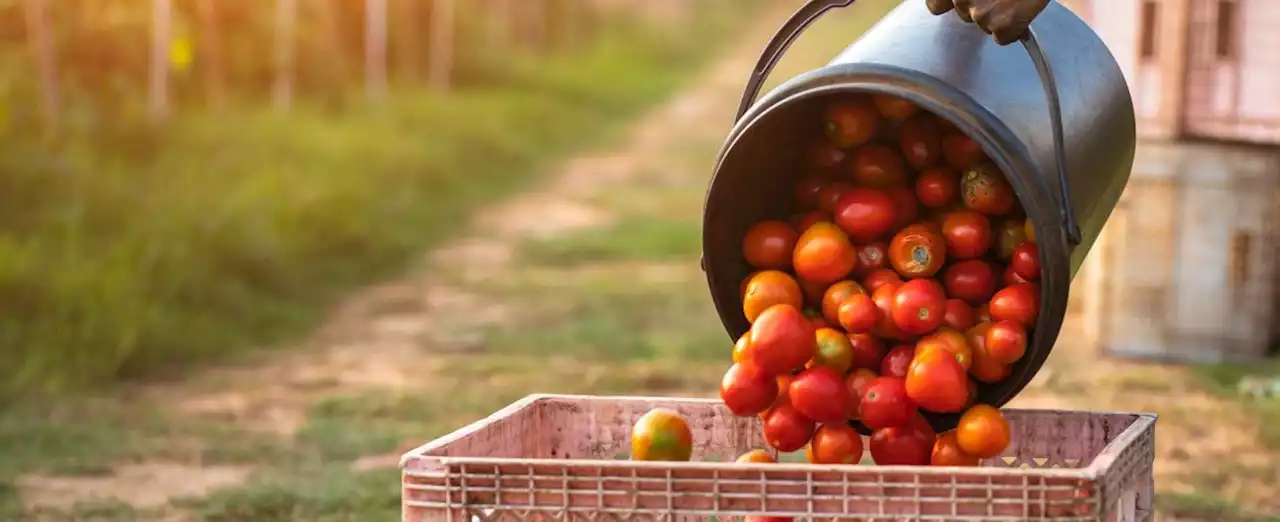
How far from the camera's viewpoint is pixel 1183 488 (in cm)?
508

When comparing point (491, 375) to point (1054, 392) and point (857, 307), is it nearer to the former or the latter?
point (1054, 392)

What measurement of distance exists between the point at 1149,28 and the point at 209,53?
5423 mm

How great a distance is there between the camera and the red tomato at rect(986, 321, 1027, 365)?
10.3 ft

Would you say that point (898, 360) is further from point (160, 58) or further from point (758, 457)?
point (160, 58)

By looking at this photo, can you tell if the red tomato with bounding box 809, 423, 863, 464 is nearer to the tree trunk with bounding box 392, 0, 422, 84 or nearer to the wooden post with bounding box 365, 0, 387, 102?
the wooden post with bounding box 365, 0, 387, 102

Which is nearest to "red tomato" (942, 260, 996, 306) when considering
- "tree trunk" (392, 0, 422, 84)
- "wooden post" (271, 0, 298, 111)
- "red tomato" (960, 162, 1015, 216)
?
"red tomato" (960, 162, 1015, 216)

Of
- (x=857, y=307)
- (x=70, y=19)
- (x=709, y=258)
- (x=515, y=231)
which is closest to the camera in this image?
(x=857, y=307)

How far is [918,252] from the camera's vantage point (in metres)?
3.34

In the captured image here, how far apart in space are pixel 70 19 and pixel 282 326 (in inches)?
90.2

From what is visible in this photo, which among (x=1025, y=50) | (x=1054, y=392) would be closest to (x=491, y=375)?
(x=1054, y=392)

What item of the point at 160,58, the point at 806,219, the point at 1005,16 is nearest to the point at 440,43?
the point at 160,58

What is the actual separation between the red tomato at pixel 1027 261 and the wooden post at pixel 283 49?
822cm

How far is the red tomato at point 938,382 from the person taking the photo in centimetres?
304

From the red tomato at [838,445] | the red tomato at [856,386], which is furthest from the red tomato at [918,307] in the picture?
the red tomato at [838,445]
